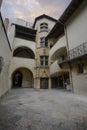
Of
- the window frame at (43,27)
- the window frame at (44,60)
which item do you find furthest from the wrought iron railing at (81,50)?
the window frame at (43,27)

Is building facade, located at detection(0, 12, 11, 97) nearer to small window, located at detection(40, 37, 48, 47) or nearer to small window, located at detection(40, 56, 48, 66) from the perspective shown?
small window, located at detection(40, 56, 48, 66)

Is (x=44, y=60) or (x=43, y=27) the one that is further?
(x=43, y=27)

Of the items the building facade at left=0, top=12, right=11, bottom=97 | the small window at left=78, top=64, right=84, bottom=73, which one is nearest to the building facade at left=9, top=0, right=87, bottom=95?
the small window at left=78, top=64, right=84, bottom=73

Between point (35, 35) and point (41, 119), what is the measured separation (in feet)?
53.0

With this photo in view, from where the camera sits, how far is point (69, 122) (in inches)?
124

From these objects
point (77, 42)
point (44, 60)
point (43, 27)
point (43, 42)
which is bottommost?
point (44, 60)

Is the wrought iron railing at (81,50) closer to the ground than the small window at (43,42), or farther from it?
closer to the ground

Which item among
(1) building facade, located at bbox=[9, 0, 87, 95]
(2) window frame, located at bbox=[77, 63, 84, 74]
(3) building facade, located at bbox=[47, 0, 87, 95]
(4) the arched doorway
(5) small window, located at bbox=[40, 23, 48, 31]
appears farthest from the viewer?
(4) the arched doorway

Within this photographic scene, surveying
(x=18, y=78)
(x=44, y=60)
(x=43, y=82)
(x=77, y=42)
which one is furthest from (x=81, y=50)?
(x=18, y=78)

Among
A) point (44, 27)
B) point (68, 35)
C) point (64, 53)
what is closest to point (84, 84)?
point (68, 35)

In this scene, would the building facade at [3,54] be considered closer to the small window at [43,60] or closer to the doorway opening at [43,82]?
the doorway opening at [43,82]

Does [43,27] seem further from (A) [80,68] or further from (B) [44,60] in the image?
(A) [80,68]

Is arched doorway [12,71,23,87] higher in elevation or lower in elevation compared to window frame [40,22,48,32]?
lower

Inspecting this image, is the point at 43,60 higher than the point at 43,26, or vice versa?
the point at 43,26
